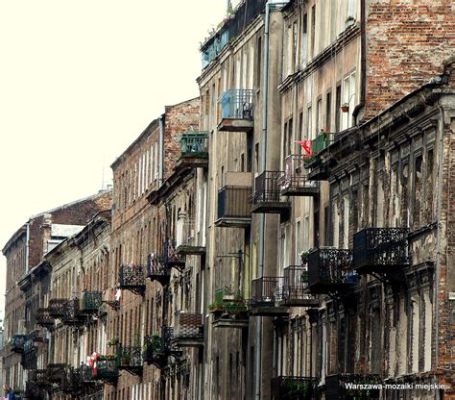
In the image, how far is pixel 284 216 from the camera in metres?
65.0

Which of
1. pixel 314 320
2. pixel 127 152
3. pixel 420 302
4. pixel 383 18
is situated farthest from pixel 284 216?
pixel 127 152

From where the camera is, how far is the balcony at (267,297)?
6372 cm

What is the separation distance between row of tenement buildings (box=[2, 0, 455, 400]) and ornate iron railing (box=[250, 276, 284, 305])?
74mm

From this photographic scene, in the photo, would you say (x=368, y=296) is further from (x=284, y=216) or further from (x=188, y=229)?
(x=188, y=229)

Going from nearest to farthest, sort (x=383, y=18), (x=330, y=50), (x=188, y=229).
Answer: (x=383, y=18)
(x=330, y=50)
(x=188, y=229)

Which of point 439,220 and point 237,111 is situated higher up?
point 237,111

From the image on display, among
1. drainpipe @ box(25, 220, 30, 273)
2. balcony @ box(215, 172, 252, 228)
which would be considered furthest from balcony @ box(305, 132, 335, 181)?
drainpipe @ box(25, 220, 30, 273)

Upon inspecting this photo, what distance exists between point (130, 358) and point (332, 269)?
41.2 metres

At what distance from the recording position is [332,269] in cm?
5409

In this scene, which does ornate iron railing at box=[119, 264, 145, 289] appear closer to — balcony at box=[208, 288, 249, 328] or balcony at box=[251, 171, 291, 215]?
balcony at box=[208, 288, 249, 328]

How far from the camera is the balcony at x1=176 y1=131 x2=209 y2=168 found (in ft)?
260

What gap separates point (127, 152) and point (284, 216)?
38749mm

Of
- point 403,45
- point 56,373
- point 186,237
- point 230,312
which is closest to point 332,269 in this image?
point 403,45

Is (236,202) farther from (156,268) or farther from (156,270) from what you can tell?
(156,268)
